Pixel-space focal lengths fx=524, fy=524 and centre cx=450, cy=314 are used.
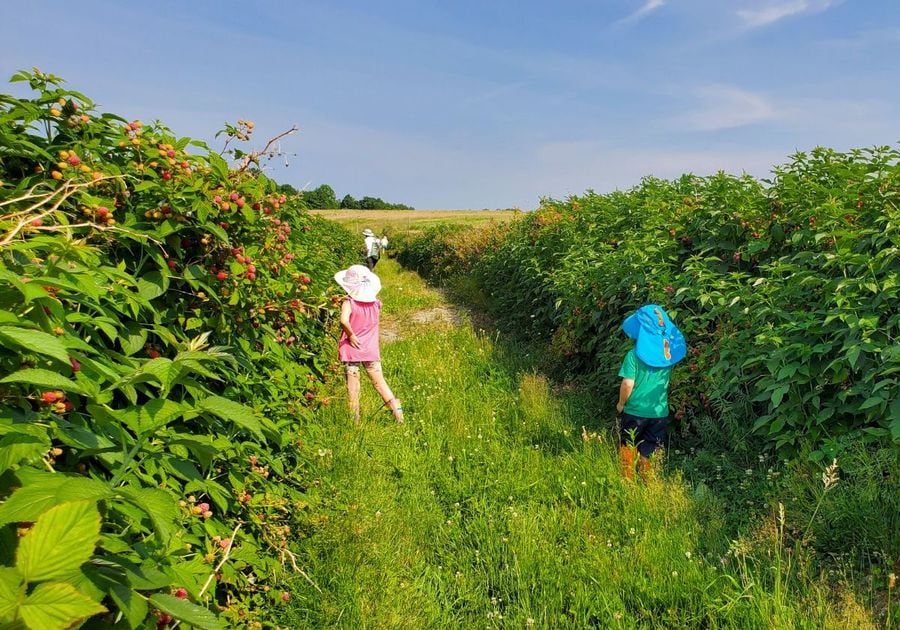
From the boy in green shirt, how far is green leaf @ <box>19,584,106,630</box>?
4220mm

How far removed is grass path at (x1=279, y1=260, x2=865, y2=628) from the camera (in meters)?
2.86

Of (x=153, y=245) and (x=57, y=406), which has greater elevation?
(x=153, y=245)

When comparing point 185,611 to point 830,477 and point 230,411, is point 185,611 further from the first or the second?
point 830,477

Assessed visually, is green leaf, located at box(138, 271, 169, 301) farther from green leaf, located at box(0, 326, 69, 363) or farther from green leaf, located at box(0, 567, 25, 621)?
green leaf, located at box(0, 567, 25, 621)

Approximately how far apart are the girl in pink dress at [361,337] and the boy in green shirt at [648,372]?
2.42 m

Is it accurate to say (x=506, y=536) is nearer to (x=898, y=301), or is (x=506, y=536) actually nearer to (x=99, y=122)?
(x=898, y=301)

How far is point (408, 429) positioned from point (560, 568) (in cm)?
256

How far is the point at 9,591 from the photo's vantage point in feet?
2.72

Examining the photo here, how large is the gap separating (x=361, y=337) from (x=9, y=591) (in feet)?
16.5

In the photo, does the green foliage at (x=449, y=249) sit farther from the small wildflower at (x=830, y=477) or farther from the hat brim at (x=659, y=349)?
the small wildflower at (x=830, y=477)

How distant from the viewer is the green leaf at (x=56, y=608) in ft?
2.61

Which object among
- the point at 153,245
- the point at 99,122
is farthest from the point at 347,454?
the point at 99,122

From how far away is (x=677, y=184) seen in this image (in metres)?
7.62

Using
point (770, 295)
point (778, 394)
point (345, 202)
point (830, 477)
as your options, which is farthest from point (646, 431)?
point (345, 202)
